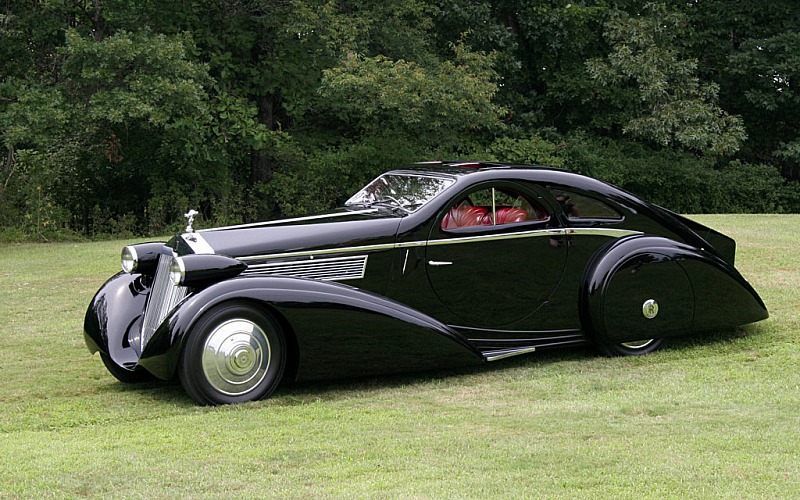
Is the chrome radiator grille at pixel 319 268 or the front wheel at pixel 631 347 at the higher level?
the chrome radiator grille at pixel 319 268

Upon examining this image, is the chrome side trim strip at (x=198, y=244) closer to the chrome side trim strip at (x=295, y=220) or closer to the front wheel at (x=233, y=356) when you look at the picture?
the chrome side trim strip at (x=295, y=220)

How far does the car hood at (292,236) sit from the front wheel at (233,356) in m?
0.53

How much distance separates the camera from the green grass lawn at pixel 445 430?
4.59 meters

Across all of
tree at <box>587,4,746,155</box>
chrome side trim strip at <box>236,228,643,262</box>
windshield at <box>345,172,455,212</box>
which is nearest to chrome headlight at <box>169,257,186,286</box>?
chrome side trim strip at <box>236,228,643,262</box>

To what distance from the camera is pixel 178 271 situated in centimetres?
650

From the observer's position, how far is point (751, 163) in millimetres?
29859

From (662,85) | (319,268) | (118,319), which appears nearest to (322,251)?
(319,268)

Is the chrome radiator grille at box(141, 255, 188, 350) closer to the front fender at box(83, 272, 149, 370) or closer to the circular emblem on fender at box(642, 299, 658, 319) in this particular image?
the front fender at box(83, 272, 149, 370)

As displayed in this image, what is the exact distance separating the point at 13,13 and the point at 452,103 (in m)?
9.97

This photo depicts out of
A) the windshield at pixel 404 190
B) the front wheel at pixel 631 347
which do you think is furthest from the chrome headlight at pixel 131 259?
the front wheel at pixel 631 347

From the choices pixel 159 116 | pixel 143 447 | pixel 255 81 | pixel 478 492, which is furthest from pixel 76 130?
pixel 478 492

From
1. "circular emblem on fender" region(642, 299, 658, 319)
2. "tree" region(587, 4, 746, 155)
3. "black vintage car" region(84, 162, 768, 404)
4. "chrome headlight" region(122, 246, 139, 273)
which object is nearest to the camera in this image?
"black vintage car" region(84, 162, 768, 404)

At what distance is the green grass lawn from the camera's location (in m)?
4.59

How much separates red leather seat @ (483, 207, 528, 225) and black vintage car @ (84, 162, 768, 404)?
0.04 feet
